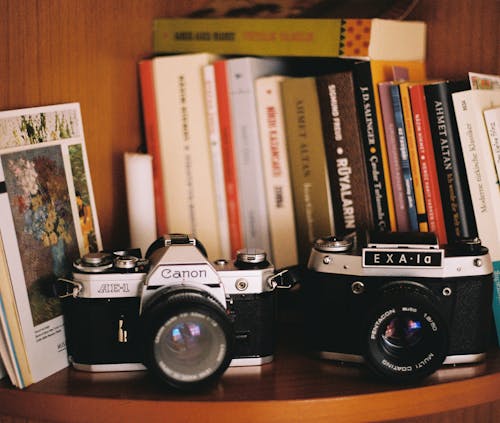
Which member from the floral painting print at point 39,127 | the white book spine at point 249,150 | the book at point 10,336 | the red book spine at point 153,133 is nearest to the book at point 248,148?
the white book spine at point 249,150

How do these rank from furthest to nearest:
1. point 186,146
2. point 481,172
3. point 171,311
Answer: point 186,146 < point 481,172 < point 171,311

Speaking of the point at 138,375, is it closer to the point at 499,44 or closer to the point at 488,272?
the point at 488,272

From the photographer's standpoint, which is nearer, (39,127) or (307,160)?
(39,127)

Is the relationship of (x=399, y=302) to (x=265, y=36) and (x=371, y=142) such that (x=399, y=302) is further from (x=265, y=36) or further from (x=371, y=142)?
(x=265, y=36)

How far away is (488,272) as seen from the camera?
720mm

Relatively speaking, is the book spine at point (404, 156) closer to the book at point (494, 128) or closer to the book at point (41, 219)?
the book at point (494, 128)

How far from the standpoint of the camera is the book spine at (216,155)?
859 millimetres

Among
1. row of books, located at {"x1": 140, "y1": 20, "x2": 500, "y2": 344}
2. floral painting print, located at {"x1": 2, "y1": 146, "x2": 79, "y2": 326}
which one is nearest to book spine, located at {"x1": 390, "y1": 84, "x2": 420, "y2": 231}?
row of books, located at {"x1": 140, "y1": 20, "x2": 500, "y2": 344}

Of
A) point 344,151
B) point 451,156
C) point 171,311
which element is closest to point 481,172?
point 451,156

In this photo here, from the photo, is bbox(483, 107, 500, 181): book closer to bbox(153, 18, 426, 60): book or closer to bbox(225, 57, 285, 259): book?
bbox(153, 18, 426, 60): book

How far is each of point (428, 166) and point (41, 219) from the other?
1.47 feet

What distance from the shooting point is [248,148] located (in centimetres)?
86

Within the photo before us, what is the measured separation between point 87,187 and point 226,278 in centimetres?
20

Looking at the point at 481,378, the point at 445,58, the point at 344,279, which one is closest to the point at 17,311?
the point at 344,279
